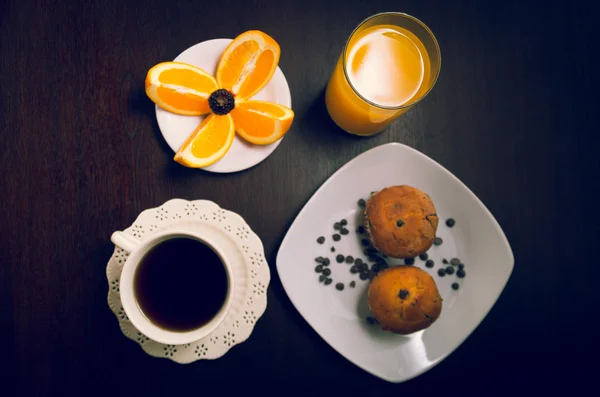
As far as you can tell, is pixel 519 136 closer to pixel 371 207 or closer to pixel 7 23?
pixel 371 207

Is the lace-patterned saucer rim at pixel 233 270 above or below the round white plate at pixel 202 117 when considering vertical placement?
below

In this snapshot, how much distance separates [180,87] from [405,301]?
2.61 feet

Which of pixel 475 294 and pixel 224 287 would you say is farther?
pixel 475 294

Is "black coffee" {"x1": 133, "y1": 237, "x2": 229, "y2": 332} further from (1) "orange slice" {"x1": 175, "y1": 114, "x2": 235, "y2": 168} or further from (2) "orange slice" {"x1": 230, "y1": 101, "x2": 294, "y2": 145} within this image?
(2) "orange slice" {"x1": 230, "y1": 101, "x2": 294, "y2": 145}

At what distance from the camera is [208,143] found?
1.08 m

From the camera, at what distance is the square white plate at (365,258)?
116cm

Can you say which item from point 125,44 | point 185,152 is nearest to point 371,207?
point 185,152

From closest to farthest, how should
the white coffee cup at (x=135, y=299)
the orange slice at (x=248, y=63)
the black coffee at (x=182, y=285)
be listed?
the white coffee cup at (x=135, y=299), the black coffee at (x=182, y=285), the orange slice at (x=248, y=63)

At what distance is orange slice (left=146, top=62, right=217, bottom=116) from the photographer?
106 centimetres

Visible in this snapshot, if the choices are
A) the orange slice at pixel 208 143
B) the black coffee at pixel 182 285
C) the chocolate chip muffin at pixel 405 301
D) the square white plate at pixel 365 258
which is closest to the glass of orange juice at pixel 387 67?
the square white plate at pixel 365 258

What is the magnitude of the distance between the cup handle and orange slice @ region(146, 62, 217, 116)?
1.19ft

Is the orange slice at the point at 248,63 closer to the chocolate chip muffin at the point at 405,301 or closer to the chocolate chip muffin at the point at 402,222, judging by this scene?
the chocolate chip muffin at the point at 402,222

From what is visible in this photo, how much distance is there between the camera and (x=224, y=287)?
3.29 feet

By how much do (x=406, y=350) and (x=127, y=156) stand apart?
0.95 meters
